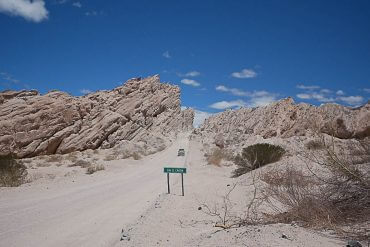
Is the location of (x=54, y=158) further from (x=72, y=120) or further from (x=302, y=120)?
(x=302, y=120)

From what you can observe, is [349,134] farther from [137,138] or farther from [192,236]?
[137,138]

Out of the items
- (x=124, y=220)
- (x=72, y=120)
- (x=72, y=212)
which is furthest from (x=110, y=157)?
(x=124, y=220)

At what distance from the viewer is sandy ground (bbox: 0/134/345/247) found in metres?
5.96

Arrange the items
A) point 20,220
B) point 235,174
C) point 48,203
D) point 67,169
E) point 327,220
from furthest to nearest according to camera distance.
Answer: point 67,169 < point 235,174 < point 48,203 < point 20,220 < point 327,220

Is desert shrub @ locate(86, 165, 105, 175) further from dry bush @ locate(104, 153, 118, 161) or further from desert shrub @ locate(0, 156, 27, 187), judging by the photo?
dry bush @ locate(104, 153, 118, 161)

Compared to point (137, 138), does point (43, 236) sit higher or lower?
lower

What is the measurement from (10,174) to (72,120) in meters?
21.2

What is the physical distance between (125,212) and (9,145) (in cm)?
2689

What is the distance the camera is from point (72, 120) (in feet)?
A: 130

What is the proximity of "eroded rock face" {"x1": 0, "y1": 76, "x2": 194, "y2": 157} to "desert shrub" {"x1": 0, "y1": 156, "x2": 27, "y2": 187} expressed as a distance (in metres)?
14.4

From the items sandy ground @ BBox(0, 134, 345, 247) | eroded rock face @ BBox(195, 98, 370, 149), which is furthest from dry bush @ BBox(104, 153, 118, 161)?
sandy ground @ BBox(0, 134, 345, 247)

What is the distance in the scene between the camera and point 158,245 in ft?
22.7

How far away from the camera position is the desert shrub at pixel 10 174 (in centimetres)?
1790

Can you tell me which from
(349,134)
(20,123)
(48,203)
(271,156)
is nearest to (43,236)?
(48,203)
